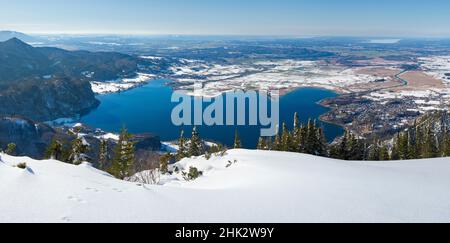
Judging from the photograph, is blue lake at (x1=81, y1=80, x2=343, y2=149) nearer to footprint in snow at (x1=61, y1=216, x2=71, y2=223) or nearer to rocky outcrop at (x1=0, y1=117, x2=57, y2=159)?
rocky outcrop at (x1=0, y1=117, x2=57, y2=159)

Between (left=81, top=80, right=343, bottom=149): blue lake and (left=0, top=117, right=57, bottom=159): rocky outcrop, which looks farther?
(left=81, top=80, right=343, bottom=149): blue lake

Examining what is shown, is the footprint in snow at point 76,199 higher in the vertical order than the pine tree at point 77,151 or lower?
higher

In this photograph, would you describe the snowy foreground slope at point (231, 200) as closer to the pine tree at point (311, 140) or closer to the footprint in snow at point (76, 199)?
the footprint in snow at point (76, 199)

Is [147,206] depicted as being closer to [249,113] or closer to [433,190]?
[433,190]

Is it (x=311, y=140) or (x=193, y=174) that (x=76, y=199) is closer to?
(x=193, y=174)

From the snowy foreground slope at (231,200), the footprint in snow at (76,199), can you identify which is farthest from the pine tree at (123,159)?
the footprint in snow at (76,199)

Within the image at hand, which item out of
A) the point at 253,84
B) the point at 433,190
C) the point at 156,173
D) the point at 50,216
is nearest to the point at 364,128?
the point at 253,84

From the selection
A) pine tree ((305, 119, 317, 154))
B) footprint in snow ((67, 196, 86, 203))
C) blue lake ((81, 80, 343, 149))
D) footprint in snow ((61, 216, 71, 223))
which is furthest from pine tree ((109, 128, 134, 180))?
blue lake ((81, 80, 343, 149))

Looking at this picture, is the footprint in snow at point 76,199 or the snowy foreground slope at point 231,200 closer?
the snowy foreground slope at point 231,200

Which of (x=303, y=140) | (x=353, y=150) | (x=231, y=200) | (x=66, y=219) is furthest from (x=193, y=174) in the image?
(x=353, y=150)
